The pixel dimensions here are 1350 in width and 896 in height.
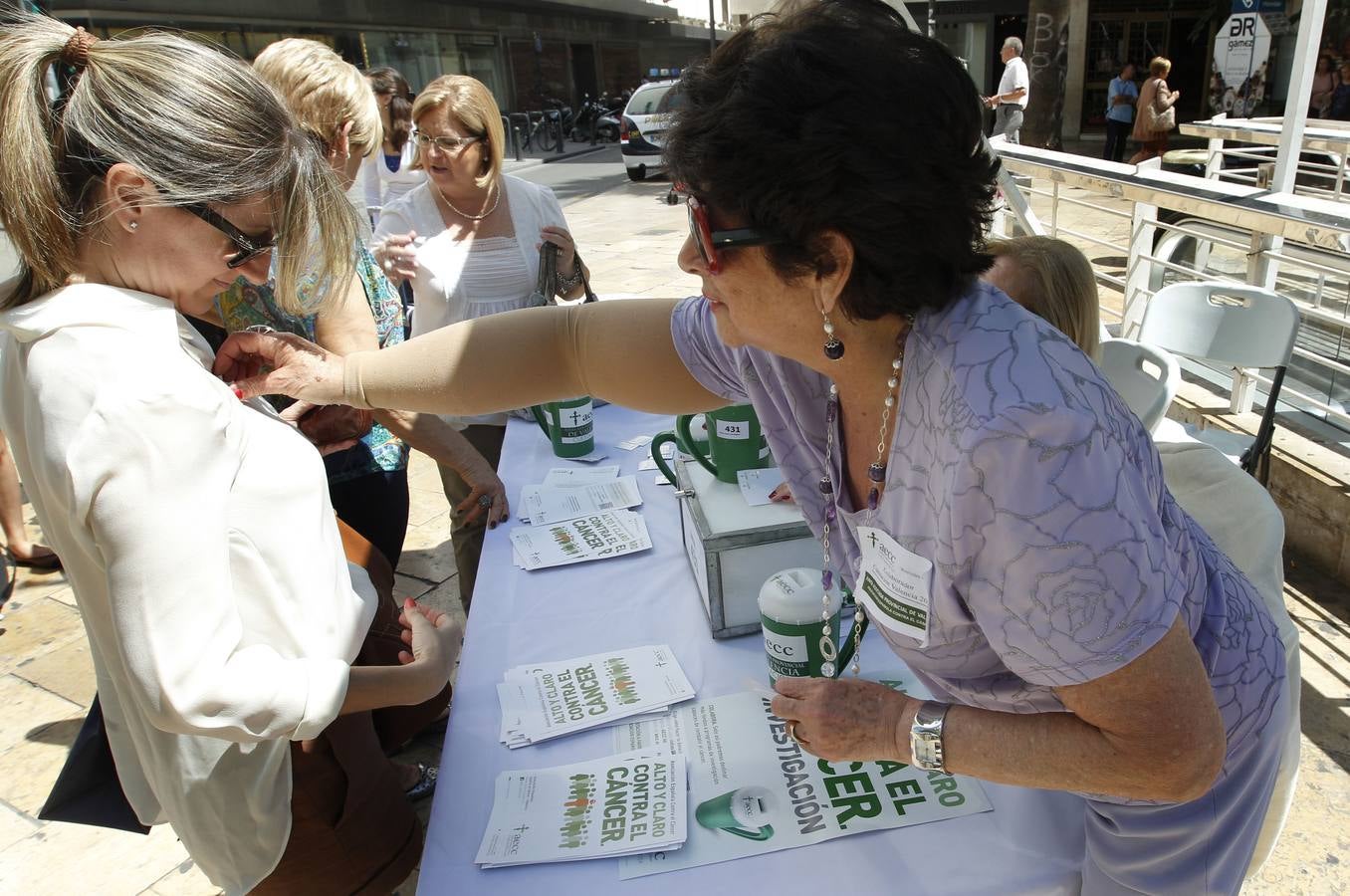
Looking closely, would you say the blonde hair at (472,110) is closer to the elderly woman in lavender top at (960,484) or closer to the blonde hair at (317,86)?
the blonde hair at (317,86)

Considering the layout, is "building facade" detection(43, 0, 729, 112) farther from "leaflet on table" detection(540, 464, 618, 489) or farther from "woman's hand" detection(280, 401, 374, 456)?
"woman's hand" detection(280, 401, 374, 456)

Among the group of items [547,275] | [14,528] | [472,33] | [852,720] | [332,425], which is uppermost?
[472,33]

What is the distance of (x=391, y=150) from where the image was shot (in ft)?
15.3

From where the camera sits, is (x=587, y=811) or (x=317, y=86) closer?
(x=587, y=811)

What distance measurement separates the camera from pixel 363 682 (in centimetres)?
121

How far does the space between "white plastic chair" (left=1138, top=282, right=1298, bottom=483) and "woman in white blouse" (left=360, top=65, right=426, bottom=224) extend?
11.6 feet

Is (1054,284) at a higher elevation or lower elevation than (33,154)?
lower

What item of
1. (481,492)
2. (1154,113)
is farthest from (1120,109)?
(481,492)

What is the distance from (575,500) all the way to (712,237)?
1.32 metres

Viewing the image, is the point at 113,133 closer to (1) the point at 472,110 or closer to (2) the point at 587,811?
(2) the point at 587,811

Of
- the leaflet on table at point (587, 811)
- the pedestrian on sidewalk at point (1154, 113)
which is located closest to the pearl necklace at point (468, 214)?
the leaflet on table at point (587, 811)

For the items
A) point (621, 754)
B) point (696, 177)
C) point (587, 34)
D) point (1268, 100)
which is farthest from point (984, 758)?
point (587, 34)

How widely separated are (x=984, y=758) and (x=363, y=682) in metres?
0.83

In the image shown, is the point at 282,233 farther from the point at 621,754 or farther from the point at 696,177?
the point at 621,754
